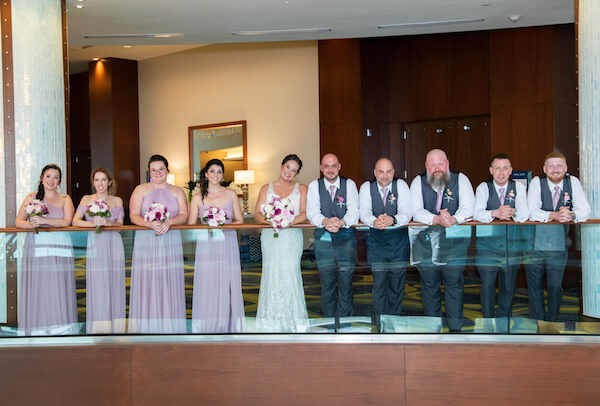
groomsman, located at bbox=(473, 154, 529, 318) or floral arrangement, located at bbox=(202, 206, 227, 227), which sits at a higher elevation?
floral arrangement, located at bbox=(202, 206, 227, 227)

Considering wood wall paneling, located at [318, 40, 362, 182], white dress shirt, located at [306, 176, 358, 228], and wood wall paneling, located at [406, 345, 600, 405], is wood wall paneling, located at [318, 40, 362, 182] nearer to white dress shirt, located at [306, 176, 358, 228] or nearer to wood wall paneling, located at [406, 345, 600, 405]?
white dress shirt, located at [306, 176, 358, 228]

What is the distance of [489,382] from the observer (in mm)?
5371

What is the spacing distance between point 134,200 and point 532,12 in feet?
17.7

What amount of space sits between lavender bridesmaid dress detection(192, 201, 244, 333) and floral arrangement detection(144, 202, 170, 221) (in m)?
0.36

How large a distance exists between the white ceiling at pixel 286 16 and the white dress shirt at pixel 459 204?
286cm

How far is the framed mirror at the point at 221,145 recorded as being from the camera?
13.1 metres

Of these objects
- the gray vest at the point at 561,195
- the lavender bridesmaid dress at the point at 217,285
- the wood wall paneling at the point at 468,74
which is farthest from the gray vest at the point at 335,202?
the wood wall paneling at the point at 468,74

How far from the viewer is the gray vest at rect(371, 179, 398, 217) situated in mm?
5660

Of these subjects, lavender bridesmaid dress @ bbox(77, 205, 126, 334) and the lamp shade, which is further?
the lamp shade

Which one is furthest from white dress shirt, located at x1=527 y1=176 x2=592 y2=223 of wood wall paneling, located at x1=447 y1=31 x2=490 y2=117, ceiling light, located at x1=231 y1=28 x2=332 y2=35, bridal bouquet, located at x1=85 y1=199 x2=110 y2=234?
wood wall paneling, located at x1=447 y1=31 x2=490 y2=117

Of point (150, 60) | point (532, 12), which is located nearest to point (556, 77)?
point (532, 12)

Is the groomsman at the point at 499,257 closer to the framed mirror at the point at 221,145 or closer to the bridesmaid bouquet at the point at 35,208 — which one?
the bridesmaid bouquet at the point at 35,208

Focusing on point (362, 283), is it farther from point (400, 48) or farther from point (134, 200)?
point (400, 48)

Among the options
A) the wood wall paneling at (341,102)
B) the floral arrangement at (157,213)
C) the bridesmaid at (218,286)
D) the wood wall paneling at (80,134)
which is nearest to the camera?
the floral arrangement at (157,213)
